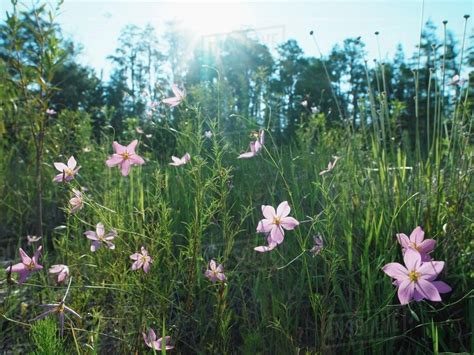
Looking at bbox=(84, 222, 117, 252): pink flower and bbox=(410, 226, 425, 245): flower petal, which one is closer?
bbox=(410, 226, 425, 245): flower petal

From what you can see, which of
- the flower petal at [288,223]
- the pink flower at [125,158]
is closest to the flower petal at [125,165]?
the pink flower at [125,158]

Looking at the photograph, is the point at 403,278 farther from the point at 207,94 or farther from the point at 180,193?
the point at 207,94

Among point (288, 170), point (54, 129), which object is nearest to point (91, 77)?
point (54, 129)

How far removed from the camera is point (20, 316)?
1.95 m

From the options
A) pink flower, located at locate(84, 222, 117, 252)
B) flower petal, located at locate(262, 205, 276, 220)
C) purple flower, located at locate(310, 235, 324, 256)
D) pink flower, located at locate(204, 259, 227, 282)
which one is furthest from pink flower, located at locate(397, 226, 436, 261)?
pink flower, located at locate(84, 222, 117, 252)

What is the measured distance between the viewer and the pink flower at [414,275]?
1122 millimetres

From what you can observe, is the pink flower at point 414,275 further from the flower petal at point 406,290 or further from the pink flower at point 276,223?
the pink flower at point 276,223

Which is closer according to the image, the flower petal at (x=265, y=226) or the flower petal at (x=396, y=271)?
the flower petal at (x=396, y=271)

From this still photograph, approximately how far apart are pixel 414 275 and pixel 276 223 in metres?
0.42

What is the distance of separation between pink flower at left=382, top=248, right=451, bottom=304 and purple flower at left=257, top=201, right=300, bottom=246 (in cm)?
33

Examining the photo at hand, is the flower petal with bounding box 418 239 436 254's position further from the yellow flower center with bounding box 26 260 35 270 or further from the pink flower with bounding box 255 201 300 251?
the yellow flower center with bounding box 26 260 35 270

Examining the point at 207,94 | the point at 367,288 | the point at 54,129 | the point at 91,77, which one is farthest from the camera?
the point at 91,77

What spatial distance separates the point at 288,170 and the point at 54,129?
2.44 metres

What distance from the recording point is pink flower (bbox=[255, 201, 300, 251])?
4.50 feet
